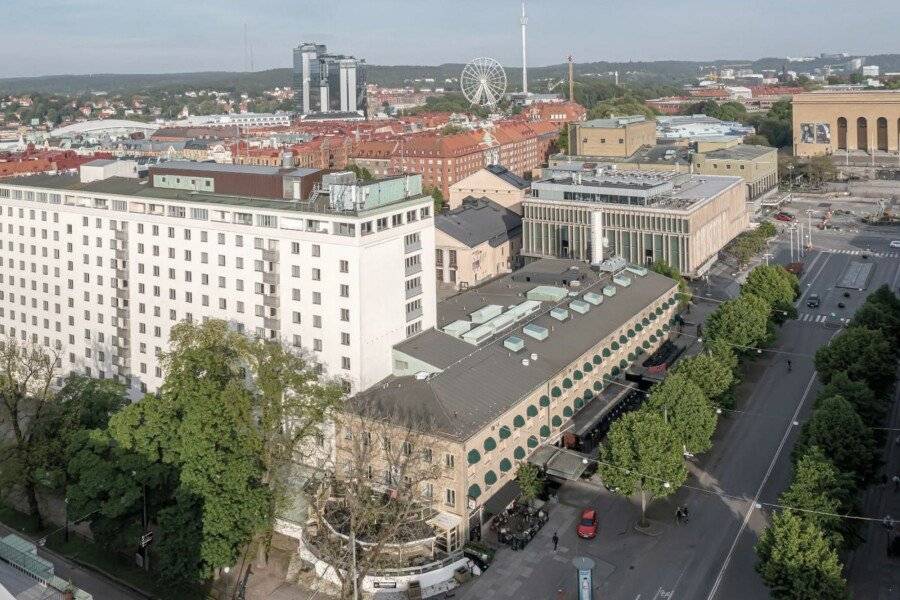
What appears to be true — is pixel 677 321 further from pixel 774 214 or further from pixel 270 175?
pixel 774 214

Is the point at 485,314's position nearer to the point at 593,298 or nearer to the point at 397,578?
the point at 593,298

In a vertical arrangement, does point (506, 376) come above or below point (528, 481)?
above

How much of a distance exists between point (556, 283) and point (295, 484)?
27431mm

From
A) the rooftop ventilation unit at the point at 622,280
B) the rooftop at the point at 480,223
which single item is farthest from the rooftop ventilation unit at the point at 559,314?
the rooftop at the point at 480,223

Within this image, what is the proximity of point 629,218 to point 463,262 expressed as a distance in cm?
1645

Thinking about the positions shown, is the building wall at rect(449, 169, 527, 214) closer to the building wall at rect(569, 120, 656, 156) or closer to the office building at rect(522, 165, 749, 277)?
the office building at rect(522, 165, 749, 277)

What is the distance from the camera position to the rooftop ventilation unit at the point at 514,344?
48844 mm

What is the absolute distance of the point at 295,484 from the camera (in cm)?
4422

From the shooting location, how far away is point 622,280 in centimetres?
6400

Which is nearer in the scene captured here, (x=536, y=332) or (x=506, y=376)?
(x=506, y=376)

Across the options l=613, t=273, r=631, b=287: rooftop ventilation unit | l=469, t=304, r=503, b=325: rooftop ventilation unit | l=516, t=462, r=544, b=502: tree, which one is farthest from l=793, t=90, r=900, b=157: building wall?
l=516, t=462, r=544, b=502: tree

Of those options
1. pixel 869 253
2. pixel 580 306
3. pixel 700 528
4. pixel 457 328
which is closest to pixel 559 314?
pixel 580 306

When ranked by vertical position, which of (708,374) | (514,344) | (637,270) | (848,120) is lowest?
(708,374)

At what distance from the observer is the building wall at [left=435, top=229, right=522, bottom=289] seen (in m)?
85.6
